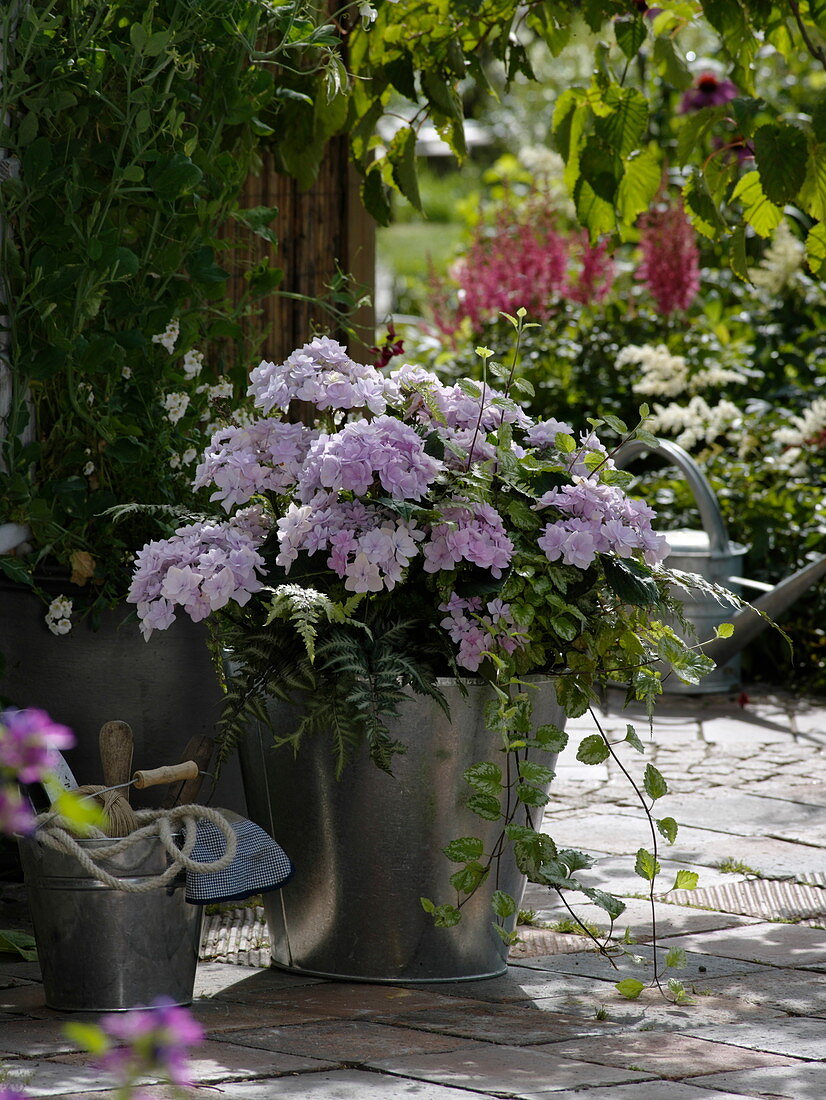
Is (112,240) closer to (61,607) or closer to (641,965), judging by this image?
(61,607)

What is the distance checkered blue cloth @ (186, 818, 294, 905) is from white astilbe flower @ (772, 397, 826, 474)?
433 centimetres

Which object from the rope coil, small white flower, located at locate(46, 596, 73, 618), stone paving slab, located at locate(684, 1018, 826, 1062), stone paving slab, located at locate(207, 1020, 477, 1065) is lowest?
stone paving slab, located at locate(684, 1018, 826, 1062)

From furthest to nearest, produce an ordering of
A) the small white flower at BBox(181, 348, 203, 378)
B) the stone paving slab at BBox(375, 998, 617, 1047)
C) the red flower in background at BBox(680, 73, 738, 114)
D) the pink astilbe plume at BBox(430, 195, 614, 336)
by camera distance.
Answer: the red flower in background at BBox(680, 73, 738, 114), the pink astilbe plume at BBox(430, 195, 614, 336), the small white flower at BBox(181, 348, 203, 378), the stone paving slab at BBox(375, 998, 617, 1047)

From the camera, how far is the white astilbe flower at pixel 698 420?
664 cm

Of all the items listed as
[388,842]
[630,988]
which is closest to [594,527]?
[388,842]

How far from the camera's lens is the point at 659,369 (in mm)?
6965

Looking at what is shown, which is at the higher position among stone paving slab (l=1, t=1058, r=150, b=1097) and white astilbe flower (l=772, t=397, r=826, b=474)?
white astilbe flower (l=772, t=397, r=826, b=474)

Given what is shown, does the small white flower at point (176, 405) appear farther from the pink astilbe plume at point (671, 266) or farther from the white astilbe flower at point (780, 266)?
the white astilbe flower at point (780, 266)

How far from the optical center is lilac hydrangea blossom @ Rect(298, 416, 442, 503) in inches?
104

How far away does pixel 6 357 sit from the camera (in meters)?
3.25

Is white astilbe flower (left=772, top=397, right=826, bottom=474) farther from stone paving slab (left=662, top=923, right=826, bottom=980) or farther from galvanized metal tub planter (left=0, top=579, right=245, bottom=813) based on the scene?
galvanized metal tub planter (left=0, top=579, right=245, bottom=813)

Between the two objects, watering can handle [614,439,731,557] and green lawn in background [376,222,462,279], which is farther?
green lawn in background [376,222,462,279]

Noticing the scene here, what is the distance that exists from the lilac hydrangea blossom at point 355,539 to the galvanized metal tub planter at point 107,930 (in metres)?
0.56


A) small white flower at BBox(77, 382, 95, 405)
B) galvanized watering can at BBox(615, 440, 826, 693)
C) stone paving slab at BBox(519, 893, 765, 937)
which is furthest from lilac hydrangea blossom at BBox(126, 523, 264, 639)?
galvanized watering can at BBox(615, 440, 826, 693)
